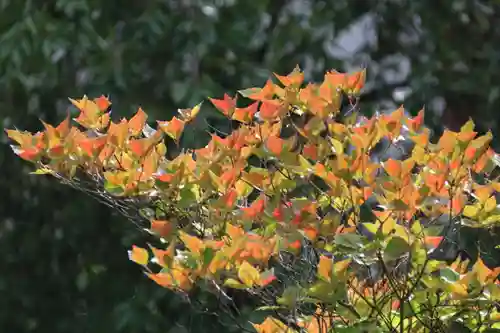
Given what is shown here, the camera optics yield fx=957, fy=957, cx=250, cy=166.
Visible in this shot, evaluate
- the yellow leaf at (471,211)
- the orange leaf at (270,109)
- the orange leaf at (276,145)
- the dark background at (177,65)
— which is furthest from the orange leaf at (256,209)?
the dark background at (177,65)

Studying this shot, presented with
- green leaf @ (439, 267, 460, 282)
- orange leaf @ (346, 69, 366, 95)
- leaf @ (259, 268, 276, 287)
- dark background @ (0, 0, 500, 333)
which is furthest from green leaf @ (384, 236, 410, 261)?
dark background @ (0, 0, 500, 333)

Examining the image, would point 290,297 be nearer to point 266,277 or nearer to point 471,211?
point 266,277

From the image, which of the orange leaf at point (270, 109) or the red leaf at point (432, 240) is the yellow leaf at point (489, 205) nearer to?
the red leaf at point (432, 240)

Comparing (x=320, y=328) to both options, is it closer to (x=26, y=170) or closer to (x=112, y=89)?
(x=112, y=89)

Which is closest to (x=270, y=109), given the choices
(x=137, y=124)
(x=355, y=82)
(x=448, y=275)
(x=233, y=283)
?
(x=355, y=82)

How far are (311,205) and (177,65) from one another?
173 centimetres

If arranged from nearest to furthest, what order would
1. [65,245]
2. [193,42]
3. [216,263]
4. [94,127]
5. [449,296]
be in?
1. [216,263]
2. [449,296]
3. [94,127]
4. [193,42]
5. [65,245]

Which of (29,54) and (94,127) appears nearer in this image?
(94,127)

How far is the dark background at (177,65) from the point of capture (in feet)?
11.9

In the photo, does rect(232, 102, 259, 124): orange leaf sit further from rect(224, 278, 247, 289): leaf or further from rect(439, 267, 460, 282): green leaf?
rect(439, 267, 460, 282): green leaf

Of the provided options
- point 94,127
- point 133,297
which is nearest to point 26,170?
point 133,297

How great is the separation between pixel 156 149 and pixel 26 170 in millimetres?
1626

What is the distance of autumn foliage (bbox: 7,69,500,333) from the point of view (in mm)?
2027

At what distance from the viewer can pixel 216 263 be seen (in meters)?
2.01
